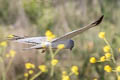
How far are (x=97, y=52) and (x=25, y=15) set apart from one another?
1.35 m

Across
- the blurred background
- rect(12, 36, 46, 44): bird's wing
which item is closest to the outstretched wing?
rect(12, 36, 46, 44): bird's wing

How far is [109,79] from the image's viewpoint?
6.90ft

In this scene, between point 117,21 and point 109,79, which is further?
point 117,21

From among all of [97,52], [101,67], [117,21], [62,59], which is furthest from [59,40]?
[117,21]

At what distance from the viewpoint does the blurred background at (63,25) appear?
218cm

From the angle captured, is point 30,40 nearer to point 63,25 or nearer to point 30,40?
point 30,40

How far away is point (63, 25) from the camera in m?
2.99

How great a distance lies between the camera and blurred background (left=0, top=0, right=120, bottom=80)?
2178 mm

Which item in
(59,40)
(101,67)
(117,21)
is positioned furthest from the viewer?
(117,21)

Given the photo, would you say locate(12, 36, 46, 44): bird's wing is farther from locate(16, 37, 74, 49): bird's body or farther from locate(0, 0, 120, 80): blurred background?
locate(0, 0, 120, 80): blurred background

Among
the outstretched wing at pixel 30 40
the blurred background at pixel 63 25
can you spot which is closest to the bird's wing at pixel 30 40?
the outstretched wing at pixel 30 40

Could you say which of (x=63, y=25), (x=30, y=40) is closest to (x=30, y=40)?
(x=30, y=40)

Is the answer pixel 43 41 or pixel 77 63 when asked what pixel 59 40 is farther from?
pixel 77 63

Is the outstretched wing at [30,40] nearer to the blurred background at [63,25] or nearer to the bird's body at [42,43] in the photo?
the bird's body at [42,43]
